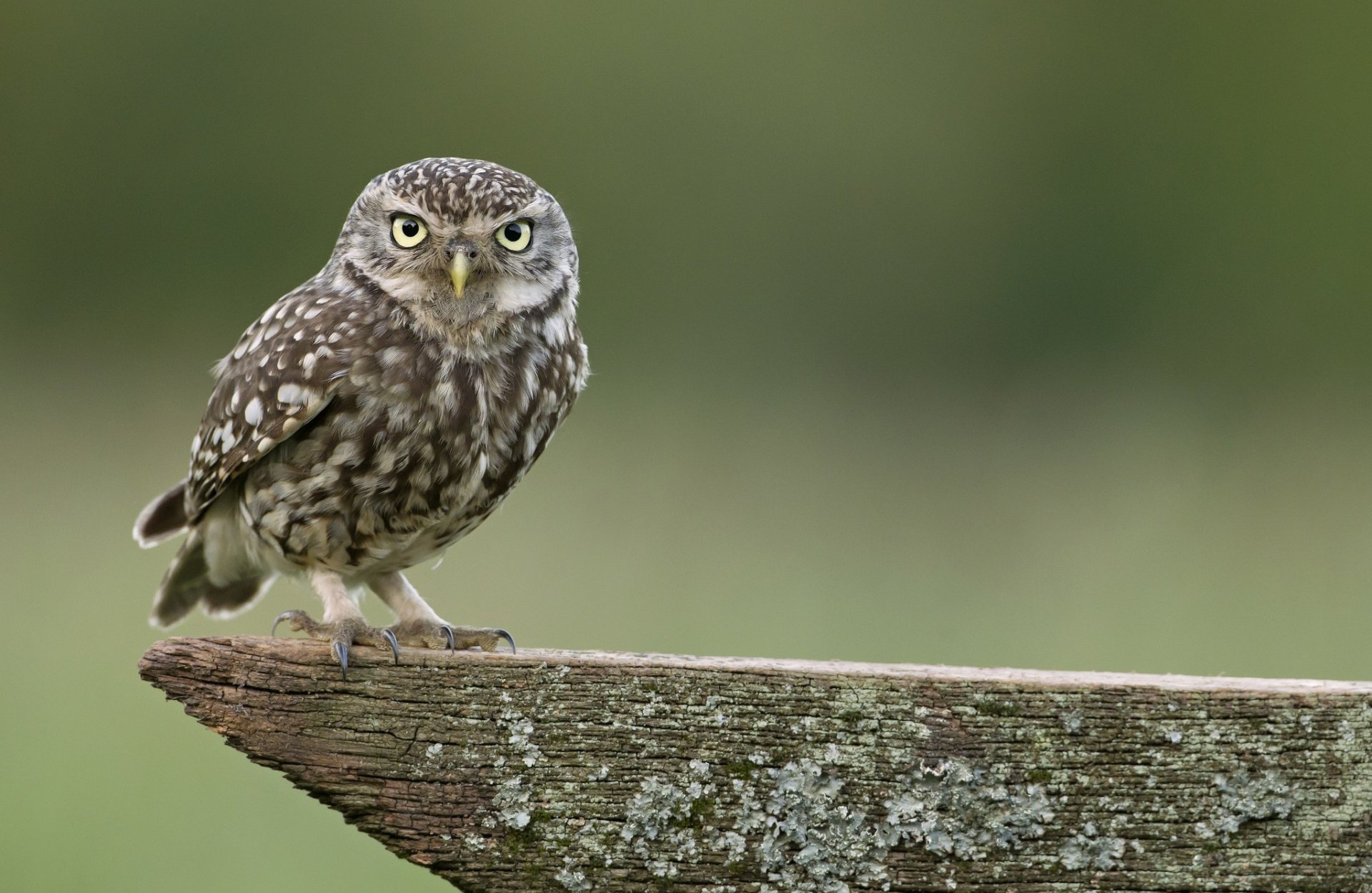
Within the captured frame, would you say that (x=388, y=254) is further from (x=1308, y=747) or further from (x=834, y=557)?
(x=834, y=557)

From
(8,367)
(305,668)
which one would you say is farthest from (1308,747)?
(8,367)

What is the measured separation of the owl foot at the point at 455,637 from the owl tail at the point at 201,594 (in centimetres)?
79

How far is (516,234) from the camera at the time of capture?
9.08 feet

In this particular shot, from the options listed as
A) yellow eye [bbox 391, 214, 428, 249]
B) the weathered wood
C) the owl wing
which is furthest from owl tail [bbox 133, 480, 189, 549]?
the weathered wood

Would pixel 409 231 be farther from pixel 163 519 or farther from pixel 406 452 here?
pixel 163 519

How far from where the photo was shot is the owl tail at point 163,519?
339 centimetres

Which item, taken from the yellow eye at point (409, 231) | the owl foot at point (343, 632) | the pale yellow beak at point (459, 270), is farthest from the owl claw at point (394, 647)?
the yellow eye at point (409, 231)

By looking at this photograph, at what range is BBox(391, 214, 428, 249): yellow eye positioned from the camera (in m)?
2.73

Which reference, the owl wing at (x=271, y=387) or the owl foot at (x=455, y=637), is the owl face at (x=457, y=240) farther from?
the owl foot at (x=455, y=637)

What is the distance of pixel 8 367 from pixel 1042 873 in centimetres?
627

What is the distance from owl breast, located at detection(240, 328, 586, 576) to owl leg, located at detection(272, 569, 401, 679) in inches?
1.8

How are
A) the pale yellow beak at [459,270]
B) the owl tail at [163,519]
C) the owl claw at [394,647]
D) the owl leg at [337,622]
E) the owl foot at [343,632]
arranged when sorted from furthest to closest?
the owl tail at [163,519], the pale yellow beak at [459,270], the owl leg at [337,622], the owl foot at [343,632], the owl claw at [394,647]

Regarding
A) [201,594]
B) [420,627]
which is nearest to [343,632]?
[420,627]

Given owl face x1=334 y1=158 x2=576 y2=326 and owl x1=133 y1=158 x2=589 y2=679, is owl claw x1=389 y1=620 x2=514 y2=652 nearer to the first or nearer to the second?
owl x1=133 y1=158 x2=589 y2=679
